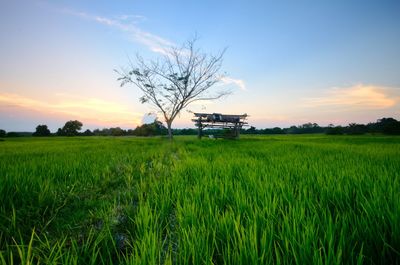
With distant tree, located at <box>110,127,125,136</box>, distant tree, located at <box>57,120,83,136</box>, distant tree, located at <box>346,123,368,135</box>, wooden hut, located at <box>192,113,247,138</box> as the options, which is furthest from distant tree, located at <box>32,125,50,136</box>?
distant tree, located at <box>346,123,368,135</box>

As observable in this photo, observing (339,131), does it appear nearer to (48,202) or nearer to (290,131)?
(290,131)

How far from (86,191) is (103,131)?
127 ft

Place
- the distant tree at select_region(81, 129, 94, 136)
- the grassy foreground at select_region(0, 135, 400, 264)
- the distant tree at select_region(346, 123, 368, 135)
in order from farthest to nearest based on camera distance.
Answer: the distant tree at select_region(81, 129, 94, 136) < the distant tree at select_region(346, 123, 368, 135) < the grassy foreground at select_region(0, 135, 400, 264)

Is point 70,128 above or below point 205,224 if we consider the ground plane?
above

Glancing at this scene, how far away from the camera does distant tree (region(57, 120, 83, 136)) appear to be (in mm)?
37469

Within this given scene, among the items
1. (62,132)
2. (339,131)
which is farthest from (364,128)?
(62,132)

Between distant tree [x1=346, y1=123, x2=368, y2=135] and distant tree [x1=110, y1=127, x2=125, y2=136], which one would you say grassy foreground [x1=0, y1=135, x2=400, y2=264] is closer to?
distant tree [x1=110, y1=127, x2=125, y2=136]

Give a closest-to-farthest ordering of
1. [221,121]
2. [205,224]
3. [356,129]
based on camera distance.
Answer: [205,224], [221,121], [356,129]

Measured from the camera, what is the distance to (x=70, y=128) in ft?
126

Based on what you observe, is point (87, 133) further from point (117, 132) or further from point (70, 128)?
point (117, 132)

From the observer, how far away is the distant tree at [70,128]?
37.5 m

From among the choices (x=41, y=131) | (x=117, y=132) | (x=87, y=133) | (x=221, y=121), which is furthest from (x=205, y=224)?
(x=41, y=131)

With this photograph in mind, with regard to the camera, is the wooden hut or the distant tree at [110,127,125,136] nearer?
the wooden hut

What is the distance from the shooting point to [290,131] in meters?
53.4
